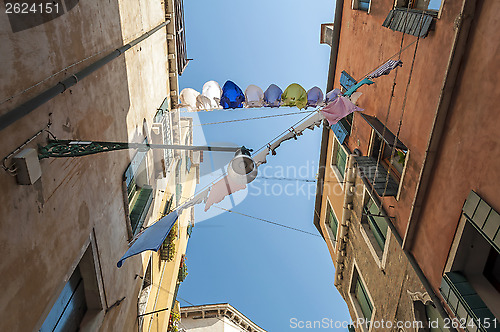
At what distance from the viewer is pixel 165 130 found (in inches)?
581

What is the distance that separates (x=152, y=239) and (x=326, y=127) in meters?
9.83

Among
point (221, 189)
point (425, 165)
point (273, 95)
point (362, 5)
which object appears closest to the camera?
point (425, 165)

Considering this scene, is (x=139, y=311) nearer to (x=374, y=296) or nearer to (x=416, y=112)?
(x=374, y=296)

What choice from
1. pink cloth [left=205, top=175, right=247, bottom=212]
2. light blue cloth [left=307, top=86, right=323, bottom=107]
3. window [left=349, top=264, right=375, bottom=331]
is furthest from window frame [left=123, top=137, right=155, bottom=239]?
window [left=349, top=264, right=375, bottom=331]

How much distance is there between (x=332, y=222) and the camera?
48.3 ft

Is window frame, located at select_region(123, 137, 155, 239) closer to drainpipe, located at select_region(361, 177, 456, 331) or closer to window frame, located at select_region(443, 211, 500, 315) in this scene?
drainpipe, located at select_region(361, 177, 456, 331)

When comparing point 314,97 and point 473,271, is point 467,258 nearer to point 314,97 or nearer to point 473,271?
point 473,271

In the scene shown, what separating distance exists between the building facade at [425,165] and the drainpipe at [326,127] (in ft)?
3.38

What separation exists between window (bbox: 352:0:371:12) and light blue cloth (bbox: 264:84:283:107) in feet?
12.2

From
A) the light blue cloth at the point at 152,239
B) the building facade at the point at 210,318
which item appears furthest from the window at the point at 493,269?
the building facade at the point at 210,318

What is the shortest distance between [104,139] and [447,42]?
7732 millimetres

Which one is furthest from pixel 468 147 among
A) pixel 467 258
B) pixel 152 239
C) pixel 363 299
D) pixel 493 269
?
pixel 363 299

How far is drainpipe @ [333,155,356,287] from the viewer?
11.7 m

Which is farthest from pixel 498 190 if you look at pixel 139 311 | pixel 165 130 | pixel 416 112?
pixel 165 130
